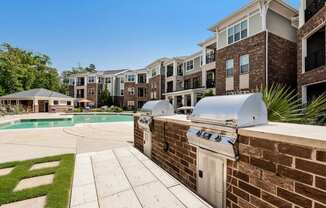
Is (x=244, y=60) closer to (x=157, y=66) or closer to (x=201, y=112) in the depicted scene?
(x=201, y=112)

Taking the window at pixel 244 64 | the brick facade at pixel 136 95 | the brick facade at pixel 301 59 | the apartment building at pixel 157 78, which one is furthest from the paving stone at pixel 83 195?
the brick facade at pixel 136 95

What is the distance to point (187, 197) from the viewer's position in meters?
3.26

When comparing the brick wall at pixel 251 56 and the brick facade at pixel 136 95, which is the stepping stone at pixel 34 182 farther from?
the brick facade at pixel 136 95

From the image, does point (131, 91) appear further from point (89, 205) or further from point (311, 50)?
point (89, 205)

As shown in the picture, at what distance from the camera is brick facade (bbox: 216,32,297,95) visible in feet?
50.2

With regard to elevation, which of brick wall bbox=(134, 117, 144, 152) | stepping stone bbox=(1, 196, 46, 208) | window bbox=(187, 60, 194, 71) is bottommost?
stepping stone bbox=(1, 196, 46, 208)

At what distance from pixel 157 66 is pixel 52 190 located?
36.0 meters

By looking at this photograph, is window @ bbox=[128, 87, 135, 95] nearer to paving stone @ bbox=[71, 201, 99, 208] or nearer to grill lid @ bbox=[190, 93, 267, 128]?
paving stone @ bbox=[71, 201, 99, 208]

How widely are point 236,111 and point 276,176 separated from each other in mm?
818

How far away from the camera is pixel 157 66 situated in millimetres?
38562

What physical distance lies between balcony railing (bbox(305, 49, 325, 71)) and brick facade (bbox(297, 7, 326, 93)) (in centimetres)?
38

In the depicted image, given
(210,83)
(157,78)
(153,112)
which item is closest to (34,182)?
(153,112)

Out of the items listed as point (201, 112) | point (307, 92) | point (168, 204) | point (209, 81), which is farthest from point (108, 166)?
point (209, 81)

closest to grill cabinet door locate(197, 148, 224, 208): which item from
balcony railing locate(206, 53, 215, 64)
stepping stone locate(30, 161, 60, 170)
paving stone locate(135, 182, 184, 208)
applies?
paving stone locate(135, 182, 184, 208)
